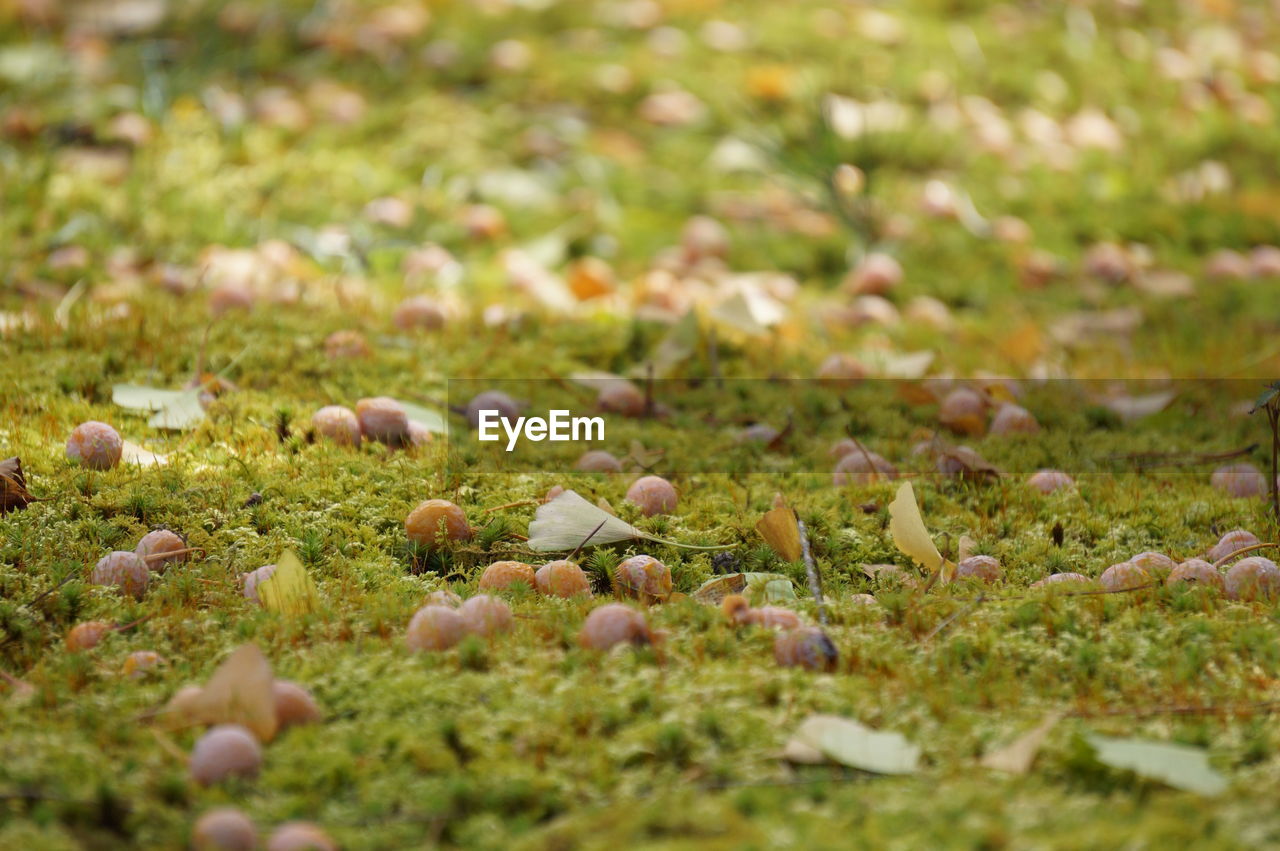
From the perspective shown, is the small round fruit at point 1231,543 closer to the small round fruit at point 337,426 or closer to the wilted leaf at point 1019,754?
the wilted leaf at point 1019,754

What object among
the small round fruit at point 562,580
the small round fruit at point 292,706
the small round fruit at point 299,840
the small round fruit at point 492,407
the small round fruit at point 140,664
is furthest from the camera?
the small round fruit at point 492,407

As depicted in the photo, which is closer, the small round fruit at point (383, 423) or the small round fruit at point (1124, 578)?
the small round fruit at point (1124, 578)

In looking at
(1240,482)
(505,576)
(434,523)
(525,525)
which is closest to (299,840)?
(505,576)

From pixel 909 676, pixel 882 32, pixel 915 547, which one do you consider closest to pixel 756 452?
pixel 915 547

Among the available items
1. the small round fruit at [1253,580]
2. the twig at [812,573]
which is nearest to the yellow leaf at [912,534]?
the twig at [812,573]

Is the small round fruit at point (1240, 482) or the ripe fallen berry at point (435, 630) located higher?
the ripe fallen berry at point (435, 630)

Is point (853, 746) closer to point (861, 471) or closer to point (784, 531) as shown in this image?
point (784, 531)

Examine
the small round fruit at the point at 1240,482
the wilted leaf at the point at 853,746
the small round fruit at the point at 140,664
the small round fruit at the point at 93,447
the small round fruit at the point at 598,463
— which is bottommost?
the small round fruit at the point at 1240,482

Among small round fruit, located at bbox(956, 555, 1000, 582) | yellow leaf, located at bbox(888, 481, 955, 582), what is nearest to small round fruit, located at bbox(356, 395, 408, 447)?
yellow leaf, located at bbox(888, 481, 955, 582)
